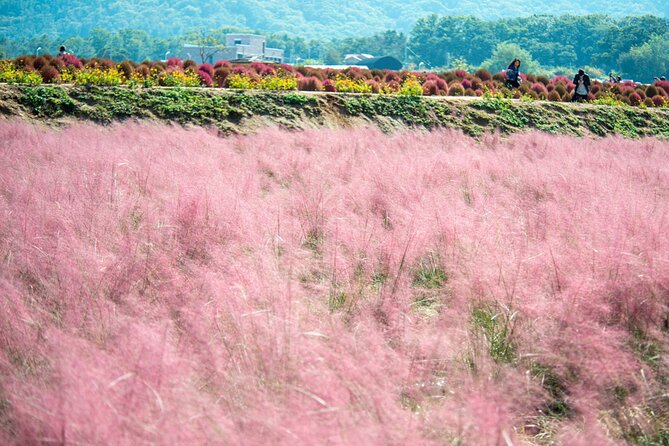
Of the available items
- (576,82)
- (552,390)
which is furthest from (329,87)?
(552,390)

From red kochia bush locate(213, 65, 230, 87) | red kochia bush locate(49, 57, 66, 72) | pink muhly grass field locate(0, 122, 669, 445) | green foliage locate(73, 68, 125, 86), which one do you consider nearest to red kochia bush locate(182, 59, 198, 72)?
red kochia bush locate(213, 65, 230, 87)

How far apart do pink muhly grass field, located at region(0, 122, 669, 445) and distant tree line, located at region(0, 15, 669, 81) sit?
115646 mm

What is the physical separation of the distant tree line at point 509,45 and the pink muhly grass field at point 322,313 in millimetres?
115646

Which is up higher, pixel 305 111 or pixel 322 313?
pixel 322 313

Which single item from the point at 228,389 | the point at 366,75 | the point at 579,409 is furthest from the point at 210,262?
the point at 366,75

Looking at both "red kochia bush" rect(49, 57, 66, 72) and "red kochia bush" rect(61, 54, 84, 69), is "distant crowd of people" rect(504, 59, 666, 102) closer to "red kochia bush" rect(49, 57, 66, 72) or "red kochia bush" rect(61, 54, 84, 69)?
"red kochia bush" rect(61, 54, 84, 69)

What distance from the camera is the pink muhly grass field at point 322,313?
213 centimetres

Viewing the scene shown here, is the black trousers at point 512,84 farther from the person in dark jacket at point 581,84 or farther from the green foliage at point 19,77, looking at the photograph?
the green foliage at point 19,77

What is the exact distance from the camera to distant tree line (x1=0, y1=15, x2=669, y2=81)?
118625 millimetres

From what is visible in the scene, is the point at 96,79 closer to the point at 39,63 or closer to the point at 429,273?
the point at 39,63

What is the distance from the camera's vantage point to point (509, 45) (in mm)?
123312

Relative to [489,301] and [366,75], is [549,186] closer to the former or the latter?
[489,301]

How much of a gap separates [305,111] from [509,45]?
119 meters

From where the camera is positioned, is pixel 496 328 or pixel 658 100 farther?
pixel 658 100
